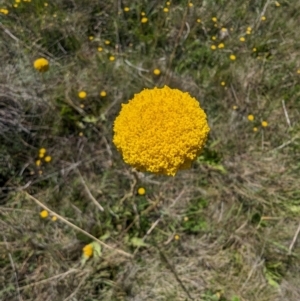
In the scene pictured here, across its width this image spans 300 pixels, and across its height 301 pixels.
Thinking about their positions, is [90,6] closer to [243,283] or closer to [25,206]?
[25,206]

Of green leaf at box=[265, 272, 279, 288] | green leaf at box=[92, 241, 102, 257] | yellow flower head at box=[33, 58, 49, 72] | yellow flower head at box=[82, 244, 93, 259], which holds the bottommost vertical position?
green leaf at box=[92, 241, 102, 257]

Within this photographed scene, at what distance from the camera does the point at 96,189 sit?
227cm

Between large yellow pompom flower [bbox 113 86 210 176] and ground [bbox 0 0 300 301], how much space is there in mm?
879

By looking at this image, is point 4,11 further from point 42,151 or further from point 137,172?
point 137,172

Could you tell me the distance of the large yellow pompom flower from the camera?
1.23 m

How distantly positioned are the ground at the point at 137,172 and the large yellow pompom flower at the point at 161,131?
0.88m

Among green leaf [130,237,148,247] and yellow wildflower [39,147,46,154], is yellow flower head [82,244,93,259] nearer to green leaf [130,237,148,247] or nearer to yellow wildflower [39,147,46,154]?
green leaf [130,237,148,247]

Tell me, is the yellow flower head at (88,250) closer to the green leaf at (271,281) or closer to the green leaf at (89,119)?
the green leaf at (89,119)

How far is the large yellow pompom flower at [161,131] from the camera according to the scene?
123 cm

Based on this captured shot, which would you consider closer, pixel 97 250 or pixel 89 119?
pixel 97 250

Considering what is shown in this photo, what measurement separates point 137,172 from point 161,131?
3.01 feet

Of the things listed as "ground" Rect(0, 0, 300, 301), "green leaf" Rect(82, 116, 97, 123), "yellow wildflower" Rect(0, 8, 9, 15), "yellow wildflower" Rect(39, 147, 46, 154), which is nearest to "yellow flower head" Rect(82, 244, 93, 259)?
"ground" Rect(0, 0, 300, 301)

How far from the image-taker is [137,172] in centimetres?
213

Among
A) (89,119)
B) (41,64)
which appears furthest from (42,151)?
(41,64)
